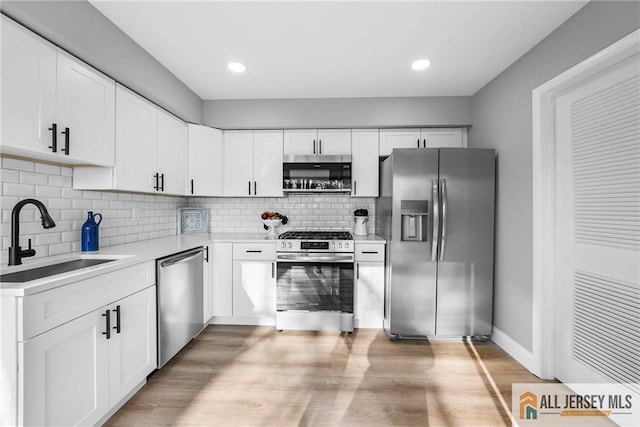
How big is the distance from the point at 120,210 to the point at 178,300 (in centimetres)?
100

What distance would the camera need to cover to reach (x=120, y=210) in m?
2.61

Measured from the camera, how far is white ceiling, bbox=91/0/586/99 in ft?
6.06

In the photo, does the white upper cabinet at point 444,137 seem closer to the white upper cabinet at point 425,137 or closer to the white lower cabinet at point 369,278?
the white upper cabinet at point 425,137

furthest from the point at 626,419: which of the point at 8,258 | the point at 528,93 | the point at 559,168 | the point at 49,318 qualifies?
the point at 8,258

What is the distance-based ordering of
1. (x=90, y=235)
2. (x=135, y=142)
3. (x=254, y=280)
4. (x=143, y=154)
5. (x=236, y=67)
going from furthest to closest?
(x=254, y=280), (x=236, y=67), (x=143, y=154), (x=135, y=142), (x=90, y=235)

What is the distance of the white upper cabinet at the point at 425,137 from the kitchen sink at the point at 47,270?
9.73 feet

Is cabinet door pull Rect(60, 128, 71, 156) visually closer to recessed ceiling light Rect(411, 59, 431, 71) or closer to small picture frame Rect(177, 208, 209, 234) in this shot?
small picture frame Rect(177, 208, 209, 234)

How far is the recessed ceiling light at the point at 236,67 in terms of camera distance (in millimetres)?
2555

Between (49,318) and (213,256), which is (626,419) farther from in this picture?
(213,256)

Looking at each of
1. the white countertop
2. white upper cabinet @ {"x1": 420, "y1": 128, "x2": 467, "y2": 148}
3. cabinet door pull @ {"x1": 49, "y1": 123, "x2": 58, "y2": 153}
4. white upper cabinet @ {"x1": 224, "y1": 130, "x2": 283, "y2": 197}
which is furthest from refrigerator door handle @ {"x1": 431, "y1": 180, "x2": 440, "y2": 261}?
cabinet door pull @ {"x1": 49, "y1": 123, "x2": 58, "y2": 153}

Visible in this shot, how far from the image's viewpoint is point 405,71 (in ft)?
8.80

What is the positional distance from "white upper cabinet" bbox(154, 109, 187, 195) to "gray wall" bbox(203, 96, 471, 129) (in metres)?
0.49

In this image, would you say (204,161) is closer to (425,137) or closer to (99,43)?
(99,43)

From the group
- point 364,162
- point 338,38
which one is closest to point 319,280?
point 364,162
